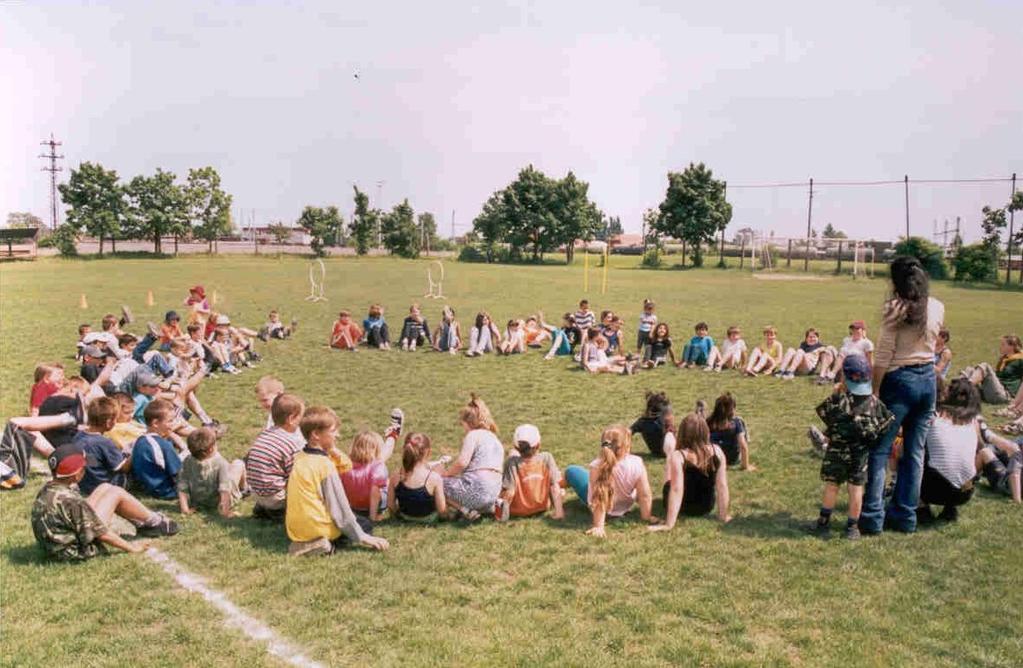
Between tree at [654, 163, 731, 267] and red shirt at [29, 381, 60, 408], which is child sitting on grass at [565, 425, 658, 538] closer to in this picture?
red shirt at [29, 381, 60, 408]

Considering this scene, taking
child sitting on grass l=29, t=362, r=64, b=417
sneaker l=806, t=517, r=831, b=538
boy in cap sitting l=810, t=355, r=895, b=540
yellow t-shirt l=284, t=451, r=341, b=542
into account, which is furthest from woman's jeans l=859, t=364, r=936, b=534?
child sitting on grass l=29, t=362, r=64, b=417

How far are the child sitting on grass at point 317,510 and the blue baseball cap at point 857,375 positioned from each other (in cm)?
433

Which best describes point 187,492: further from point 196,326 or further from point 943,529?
point 196,326

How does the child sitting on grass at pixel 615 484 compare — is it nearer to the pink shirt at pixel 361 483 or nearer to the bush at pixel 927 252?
the pink shirt at pixel 361 483

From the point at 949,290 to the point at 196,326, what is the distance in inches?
1549

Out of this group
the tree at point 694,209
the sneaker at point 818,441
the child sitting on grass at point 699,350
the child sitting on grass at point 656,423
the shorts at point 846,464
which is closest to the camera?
the shorts at point 846,464

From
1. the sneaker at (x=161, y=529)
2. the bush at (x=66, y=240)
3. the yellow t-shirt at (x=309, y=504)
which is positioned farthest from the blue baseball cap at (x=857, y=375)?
the bush at (x=66, y=240)

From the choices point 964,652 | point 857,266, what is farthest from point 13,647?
point 857,266

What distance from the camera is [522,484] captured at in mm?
7352

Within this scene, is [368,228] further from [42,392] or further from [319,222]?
[42,392]

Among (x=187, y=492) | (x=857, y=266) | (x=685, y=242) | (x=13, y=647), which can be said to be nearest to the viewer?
(x=13, y=647)

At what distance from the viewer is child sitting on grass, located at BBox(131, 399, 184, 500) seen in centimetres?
773

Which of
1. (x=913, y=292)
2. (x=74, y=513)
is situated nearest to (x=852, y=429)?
(x=913, y=292)

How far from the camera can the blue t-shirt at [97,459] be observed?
6922 millimetres
